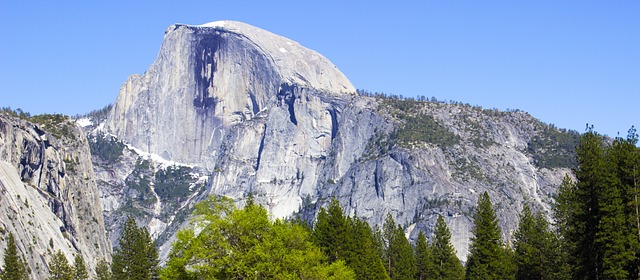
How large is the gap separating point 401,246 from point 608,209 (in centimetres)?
5755

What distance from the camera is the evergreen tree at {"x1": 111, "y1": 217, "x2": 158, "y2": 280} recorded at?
97500mm

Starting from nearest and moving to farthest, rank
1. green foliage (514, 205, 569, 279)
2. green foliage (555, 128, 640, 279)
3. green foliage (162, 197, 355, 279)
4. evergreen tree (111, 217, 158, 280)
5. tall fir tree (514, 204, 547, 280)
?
green foliage (162, 197, 355, 279)
green foliage (555, 128, 640, 279)
evergreen tree (111, 217, 158, 280)
green foliage (514, 205, 569, 279)
tall fir tree (514, 204, 547, 280)

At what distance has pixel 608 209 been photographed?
3029 inches

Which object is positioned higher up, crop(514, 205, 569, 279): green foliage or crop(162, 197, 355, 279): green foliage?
crop(514, 205, 569, 279): green foliage

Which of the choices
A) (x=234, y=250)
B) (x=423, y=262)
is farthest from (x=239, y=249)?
(x=423, y=262)

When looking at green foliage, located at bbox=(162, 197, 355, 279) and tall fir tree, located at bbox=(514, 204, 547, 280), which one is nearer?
green foliage, located at bbox=(162, 197, 355, 279)

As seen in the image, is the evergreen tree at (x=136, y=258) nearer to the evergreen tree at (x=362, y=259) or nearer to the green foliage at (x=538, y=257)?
the evergreen tree at (x=362, y=259)

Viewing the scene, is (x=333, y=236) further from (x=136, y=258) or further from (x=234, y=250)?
(x=234, y=250)

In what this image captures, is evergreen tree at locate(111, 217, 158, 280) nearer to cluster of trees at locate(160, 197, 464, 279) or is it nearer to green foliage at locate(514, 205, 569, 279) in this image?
cluster of trees at locate(160, 197, 464, 279)

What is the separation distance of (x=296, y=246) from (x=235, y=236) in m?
6.44

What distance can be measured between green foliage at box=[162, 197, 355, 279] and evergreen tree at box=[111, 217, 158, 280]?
3281cm

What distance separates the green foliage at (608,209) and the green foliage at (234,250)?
1027 inches

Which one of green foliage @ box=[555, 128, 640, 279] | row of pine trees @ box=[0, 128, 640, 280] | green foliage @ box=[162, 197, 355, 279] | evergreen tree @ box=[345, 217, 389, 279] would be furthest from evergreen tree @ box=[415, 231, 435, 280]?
green foliage @ box=[162, 197, 355, 279]

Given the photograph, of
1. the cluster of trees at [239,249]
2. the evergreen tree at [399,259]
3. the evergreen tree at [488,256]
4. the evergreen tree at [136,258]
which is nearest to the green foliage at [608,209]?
the evergreen tree at [488,256]
